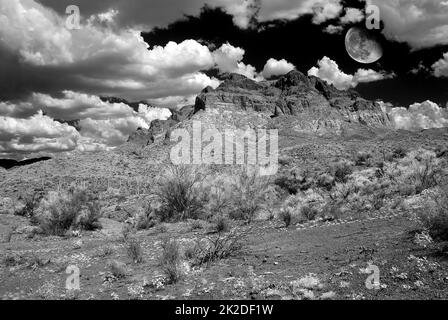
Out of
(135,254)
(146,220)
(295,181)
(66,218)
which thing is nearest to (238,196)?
(146,220)

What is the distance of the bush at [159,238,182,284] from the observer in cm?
930

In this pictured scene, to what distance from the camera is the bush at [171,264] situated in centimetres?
930

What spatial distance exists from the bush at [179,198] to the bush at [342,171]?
950 cm

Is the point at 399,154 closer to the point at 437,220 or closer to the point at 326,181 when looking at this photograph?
the point at 326,181

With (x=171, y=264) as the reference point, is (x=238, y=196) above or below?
above

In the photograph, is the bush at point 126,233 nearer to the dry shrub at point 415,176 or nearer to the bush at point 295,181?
the dry shrub at point 415,176

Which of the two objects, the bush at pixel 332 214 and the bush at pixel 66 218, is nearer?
the bush at pixel 332 214

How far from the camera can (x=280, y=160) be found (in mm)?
45375

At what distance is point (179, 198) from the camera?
23.2 metres

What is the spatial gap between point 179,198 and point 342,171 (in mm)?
11720

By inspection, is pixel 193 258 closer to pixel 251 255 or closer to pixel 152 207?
pixel 251 255

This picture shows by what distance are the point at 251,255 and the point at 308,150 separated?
162 ft

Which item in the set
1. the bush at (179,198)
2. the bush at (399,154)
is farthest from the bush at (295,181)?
the bush at (179,198)
